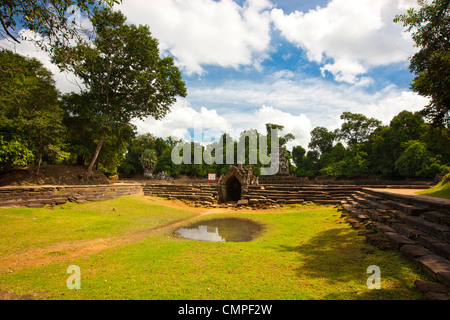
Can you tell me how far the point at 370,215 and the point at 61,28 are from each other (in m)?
10.8

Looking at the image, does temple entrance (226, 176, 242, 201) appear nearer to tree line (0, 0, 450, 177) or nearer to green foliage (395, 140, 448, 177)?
tree line (0, 0, 450, 177)

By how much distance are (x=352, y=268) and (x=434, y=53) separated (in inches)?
304

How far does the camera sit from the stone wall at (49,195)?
9797mm

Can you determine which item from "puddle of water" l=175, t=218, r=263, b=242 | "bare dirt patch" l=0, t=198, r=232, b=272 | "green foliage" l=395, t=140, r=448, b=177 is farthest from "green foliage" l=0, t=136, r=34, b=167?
"green foliage" l=395, t=140, r=448, b=177

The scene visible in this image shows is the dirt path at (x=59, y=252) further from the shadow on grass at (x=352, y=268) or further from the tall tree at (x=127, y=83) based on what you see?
the tall tree at (x=127, y=83)

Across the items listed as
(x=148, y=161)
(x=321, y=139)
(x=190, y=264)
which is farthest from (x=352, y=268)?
(x=321, y=139)

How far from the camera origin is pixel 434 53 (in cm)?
687

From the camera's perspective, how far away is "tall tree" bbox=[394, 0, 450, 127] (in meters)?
5.80

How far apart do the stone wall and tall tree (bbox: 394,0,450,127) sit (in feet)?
53.5

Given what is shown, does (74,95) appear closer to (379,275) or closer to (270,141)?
(379,275)

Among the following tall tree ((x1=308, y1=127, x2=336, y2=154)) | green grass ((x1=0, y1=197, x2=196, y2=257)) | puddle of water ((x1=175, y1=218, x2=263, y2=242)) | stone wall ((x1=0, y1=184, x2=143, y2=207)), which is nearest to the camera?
green grass ((x1=0, y1=197, x2=196, y2=257))

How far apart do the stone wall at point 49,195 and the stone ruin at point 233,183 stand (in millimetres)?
8520

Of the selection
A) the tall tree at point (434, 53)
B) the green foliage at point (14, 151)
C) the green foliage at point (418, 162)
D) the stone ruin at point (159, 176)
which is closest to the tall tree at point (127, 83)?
the green foliage at point (14, 151)
